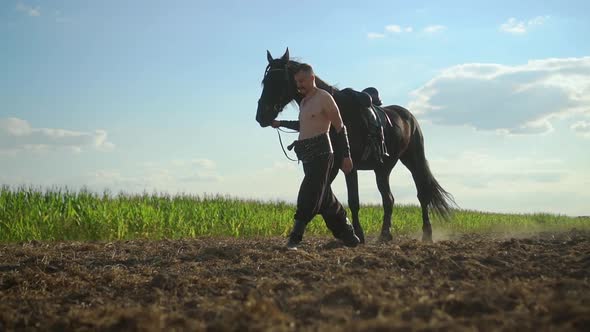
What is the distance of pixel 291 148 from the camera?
7.44 m

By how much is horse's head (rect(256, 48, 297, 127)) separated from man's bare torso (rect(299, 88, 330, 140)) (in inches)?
33.8

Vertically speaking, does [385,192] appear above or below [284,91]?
below

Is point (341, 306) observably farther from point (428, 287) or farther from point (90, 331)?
point (90, 331)

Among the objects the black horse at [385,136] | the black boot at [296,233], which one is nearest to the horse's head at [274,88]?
the black horse at [385,136]

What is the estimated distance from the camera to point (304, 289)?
4.49 m

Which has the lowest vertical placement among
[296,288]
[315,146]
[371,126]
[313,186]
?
[296,288]

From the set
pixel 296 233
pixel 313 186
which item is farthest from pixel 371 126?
pixel 296 233

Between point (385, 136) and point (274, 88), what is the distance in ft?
8.16

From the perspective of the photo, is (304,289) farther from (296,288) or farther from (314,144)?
(314,144)

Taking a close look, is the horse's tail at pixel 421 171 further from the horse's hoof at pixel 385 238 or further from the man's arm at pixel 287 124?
the man's arm at pixel 287 124

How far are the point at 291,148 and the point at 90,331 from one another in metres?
4.17

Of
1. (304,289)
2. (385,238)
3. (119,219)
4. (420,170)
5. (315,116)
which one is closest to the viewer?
(304,289)

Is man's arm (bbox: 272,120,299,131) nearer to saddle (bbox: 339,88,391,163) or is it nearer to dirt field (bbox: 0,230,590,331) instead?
saddle (bbox: 339,88,391,163)

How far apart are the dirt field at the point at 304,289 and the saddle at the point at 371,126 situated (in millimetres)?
1654
